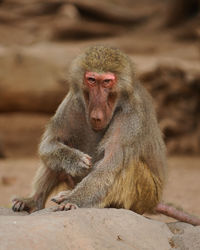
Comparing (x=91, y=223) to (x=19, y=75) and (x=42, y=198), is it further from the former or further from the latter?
(x=19, y=75)

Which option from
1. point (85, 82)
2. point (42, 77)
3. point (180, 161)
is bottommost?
point (180, 161)

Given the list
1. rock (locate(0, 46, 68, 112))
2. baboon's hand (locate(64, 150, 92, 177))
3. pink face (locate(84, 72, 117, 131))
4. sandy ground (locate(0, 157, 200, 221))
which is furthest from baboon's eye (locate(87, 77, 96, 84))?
rock (locate(0, 46, 68, 112))

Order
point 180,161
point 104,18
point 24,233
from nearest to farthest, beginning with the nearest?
point 24,233
point 180,161
point 104,18

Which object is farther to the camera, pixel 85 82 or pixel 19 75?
pixel 19 75

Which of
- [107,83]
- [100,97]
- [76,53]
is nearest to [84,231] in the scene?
[100,97]

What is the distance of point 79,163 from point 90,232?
3.35 ft

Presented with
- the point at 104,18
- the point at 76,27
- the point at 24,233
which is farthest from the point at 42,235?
the point at 104,18

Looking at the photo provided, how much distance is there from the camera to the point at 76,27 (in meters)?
11.1

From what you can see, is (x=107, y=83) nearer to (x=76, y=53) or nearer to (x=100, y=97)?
(x=100, y=97)

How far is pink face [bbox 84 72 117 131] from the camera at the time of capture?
158 inches

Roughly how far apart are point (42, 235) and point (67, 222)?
0.25m

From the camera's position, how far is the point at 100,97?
406 cm

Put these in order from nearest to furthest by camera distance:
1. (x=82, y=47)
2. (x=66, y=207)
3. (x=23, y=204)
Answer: (x=66, y=207) < (x=23, y=204) < (x=82, y=47)

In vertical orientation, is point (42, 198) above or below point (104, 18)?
below
